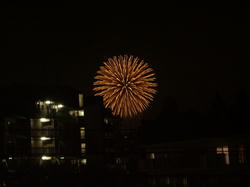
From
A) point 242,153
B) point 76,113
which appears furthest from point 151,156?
point 76,113

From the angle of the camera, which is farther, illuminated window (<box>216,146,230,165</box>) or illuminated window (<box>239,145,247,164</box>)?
illuminated window (<box>216,146,230,165</box>)

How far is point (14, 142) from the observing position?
131ft

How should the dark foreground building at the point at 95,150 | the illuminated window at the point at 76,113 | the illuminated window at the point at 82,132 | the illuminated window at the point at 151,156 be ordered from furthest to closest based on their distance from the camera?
the illuminated window at the point at 82,132
the illuminated window at the point at 76,113
the illuminated window at the point at 151,156
the dark foreground building at the point at 95,150

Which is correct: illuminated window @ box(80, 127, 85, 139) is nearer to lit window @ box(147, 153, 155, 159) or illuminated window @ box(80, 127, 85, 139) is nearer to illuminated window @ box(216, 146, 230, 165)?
lit window @ box(147, 153, 155, 159)

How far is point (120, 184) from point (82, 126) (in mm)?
21554

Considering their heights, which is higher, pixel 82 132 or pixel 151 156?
pixel 82 132

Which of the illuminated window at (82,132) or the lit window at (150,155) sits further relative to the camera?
the illuminated window at (82,132)

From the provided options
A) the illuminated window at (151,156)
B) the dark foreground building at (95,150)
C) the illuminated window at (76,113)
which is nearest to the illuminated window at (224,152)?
the dark foreground building at (95,150)

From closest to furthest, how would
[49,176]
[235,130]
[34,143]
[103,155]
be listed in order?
[49,176], [235,130], [34,143], [103,155]

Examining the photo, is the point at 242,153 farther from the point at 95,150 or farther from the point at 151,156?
the point at 95,150

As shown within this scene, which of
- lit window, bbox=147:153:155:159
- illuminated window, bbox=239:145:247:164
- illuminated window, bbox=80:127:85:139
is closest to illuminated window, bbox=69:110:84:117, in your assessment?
illuminated window, bbox=80:127:85:139

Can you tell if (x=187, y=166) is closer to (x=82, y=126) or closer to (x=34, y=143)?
(x=34, y=143)

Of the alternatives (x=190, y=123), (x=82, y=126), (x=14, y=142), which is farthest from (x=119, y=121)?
(x=14, y=142)

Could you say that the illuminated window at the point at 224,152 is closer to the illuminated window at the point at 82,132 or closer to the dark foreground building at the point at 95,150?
the dark foreground building at the point at 95,150
